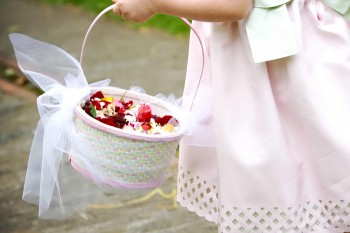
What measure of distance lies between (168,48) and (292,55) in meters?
3.67

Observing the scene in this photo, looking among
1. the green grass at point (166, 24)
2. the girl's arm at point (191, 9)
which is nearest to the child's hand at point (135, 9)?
the girl's arm at point (191, 9)

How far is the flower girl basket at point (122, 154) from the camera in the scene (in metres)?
2.13

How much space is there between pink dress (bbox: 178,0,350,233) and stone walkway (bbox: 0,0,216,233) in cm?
40

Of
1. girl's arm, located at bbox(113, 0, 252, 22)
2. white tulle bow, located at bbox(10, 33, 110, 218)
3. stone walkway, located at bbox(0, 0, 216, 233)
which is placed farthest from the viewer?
stone walkway, located at bbox(0, 0, 216, 233)

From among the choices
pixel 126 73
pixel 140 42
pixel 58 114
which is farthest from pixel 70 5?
pixel 58 114

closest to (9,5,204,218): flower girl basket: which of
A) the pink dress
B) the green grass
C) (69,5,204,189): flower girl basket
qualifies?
(69,5,204,189): flower girl basket

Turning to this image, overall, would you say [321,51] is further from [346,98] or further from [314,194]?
[314,194]

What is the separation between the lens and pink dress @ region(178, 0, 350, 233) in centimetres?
218

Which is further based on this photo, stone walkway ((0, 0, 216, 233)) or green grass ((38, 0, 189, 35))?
green grass ((38, 0, 189, 35))

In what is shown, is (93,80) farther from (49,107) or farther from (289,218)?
(289,218)

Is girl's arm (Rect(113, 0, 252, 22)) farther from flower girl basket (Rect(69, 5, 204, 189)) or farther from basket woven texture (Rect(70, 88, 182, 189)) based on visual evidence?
basket woven texture (Rect(70, 88, 182, 189))

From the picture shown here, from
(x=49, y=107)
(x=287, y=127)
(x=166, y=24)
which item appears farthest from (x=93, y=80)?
(x=287, y=127)

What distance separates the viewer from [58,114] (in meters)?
2.21

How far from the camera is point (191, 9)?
2111 millimetres
